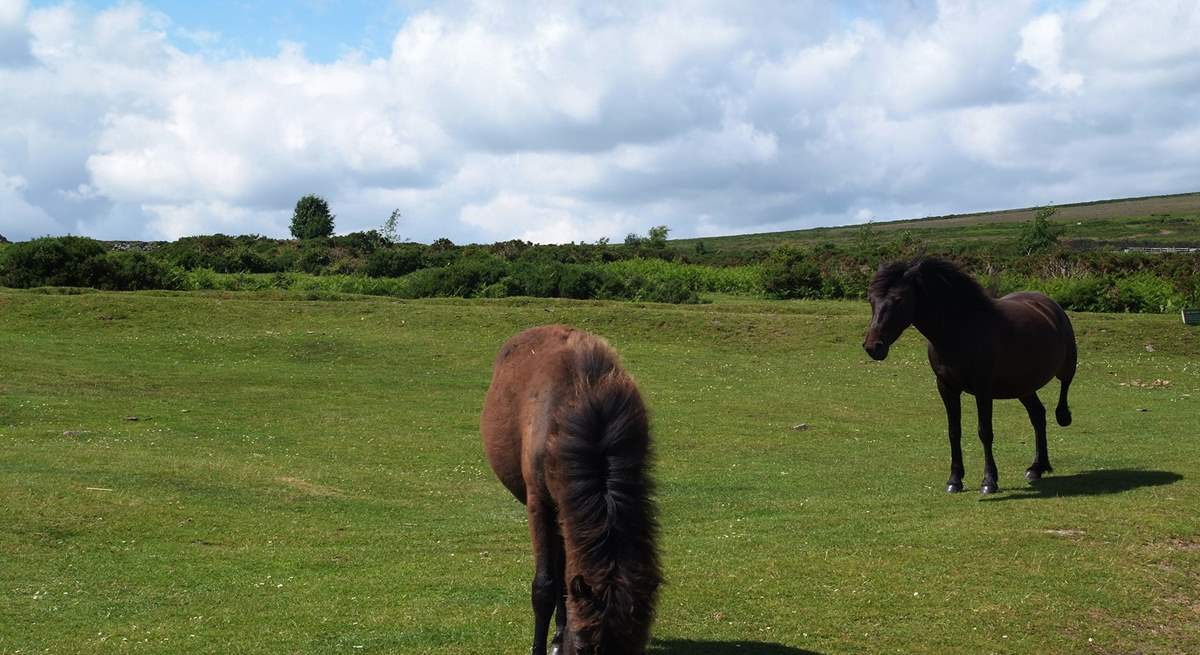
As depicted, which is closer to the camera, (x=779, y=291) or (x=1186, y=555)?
(x=1186, y=555)

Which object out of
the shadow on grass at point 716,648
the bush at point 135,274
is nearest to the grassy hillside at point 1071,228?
the bush at point 135,274

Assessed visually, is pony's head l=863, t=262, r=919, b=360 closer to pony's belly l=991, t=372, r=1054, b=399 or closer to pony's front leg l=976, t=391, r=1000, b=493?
pony's front leg l=976, t=391, r=1000, b=493

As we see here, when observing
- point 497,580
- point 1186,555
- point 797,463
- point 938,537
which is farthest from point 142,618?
point 797,463

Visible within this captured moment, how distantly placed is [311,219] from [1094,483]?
86.4 metres

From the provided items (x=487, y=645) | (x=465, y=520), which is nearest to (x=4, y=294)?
(x=465, y=520)

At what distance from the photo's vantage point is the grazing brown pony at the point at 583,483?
5.50 meters

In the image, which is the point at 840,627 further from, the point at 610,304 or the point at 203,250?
the point at 203,250

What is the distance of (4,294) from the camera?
34500 millimetres

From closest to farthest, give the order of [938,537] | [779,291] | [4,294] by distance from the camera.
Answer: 1. [938,537]
2. [4,294]
3. [779,291]

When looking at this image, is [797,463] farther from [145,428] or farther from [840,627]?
[145,428]

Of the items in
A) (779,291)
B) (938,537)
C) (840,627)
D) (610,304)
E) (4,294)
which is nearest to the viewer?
(840,627)

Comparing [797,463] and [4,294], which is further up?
[4,294]

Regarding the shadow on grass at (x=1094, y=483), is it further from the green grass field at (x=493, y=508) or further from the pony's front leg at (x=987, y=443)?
the pony's front leg at (x=987, y=443)

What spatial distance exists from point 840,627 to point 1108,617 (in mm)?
2277
